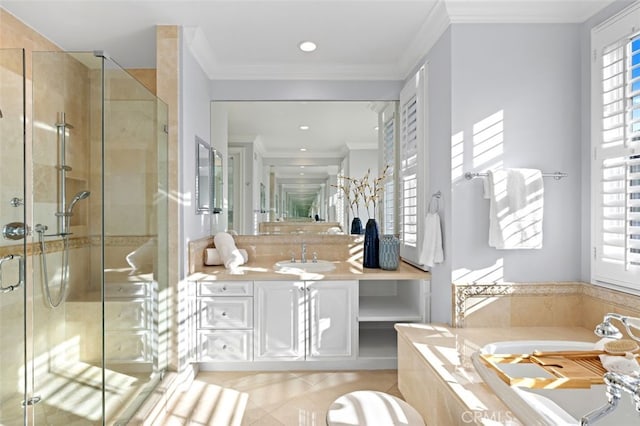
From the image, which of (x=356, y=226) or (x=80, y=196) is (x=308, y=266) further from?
(x=80, y=196)

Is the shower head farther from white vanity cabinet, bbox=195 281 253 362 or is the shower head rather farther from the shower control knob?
white vanity cabinet, bbox=195 281 253 362

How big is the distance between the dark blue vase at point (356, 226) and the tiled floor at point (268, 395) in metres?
1.14

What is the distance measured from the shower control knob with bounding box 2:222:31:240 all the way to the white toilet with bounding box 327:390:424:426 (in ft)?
5.56

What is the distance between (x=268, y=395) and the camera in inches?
100

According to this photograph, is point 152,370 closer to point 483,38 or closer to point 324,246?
point 324,246

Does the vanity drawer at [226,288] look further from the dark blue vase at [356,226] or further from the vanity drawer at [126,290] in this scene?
the dark blue vase at [356,226]

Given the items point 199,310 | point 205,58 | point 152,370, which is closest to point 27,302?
point 152,370

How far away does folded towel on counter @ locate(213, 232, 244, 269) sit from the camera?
299 centimetres

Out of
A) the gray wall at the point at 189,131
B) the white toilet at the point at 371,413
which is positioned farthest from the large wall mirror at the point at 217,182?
the white toilet at the point at 371,413

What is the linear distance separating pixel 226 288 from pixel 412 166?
1.63 metres

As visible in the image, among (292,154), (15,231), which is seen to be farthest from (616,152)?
(15,231)

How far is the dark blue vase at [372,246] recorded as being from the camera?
302 cm

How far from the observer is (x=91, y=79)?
193 centimetres

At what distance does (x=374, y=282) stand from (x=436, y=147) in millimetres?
1371
